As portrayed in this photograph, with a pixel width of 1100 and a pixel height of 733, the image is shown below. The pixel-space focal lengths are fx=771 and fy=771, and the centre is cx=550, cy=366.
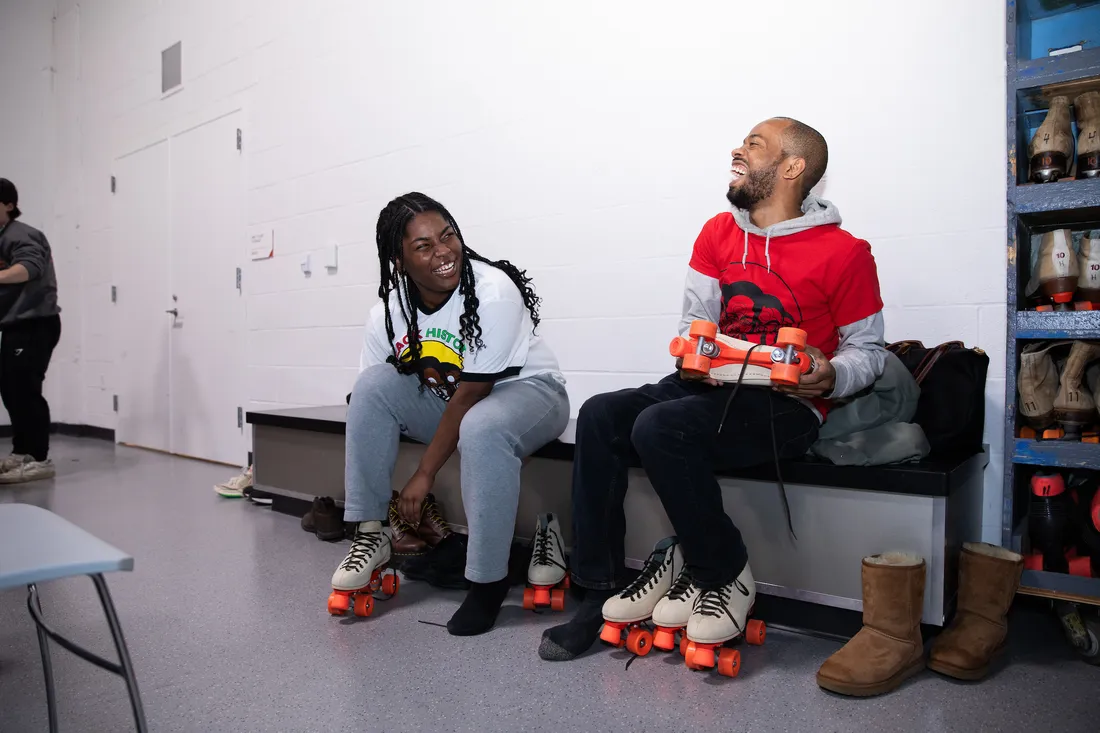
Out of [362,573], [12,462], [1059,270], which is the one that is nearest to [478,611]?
[362,573]

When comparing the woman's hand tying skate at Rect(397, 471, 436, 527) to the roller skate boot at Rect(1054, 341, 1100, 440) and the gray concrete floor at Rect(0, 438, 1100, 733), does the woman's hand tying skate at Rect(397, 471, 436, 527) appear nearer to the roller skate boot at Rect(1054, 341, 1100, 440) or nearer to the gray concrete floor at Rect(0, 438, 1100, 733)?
the gray concrete floor at Rect(0, 438, 1100, 733)

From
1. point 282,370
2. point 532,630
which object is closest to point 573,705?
point 532,630

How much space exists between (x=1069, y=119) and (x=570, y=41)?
163 centimetres

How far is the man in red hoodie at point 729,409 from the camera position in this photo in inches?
62.0

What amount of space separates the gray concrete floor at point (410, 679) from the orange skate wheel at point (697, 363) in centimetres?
61

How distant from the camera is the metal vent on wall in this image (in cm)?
450

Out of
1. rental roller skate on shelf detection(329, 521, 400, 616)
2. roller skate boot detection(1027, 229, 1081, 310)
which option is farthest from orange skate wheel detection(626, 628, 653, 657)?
roller skate boot detection(1027, 229, 1081, 310)

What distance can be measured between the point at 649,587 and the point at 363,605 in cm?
70

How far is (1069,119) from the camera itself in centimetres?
169

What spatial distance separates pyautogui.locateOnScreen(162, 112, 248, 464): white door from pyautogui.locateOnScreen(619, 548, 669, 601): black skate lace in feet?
9.86

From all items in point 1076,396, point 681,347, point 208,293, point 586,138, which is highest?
point 586,138

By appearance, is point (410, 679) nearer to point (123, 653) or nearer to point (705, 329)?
point (123, 653)

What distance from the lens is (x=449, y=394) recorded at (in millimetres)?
2076

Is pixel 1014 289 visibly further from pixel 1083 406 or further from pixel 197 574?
pixel 197 574
